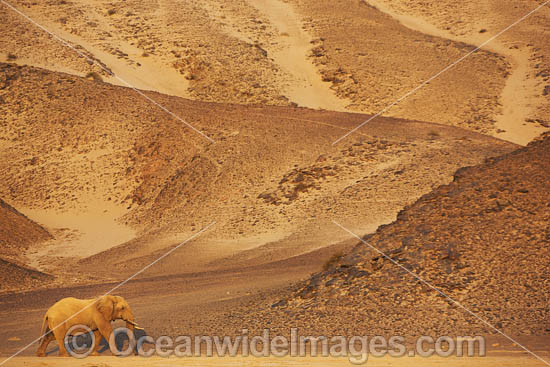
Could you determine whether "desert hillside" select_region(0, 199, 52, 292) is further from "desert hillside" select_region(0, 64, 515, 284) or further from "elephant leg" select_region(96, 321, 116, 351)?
"elephant leg" select_region(96, 321, 116, 351)

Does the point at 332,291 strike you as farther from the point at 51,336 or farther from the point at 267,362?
the point at 51,336

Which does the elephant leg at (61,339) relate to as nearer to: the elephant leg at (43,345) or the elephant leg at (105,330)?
the elephant leg at (43,345)

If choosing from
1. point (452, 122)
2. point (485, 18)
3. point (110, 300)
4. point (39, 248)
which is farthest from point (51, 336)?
point (485, 18)

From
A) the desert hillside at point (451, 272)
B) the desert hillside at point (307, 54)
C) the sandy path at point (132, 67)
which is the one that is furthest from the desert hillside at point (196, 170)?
the desert hillside at point (307, 54)

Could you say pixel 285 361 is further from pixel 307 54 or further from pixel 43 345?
pixel 307 54

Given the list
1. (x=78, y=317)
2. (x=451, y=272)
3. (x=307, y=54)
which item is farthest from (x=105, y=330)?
(x=307, y=54)
